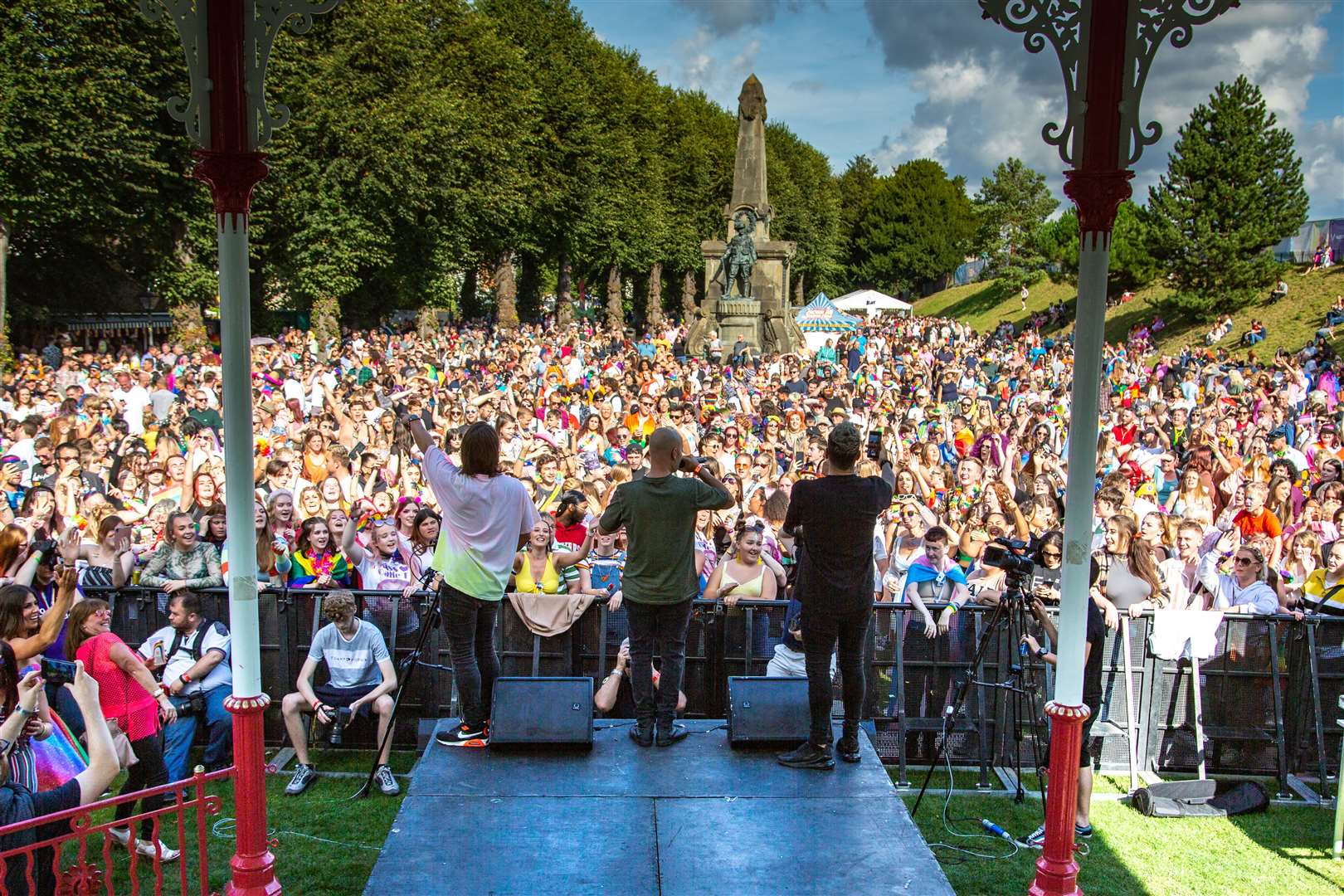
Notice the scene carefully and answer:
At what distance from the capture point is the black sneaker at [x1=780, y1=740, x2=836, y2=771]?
589cm

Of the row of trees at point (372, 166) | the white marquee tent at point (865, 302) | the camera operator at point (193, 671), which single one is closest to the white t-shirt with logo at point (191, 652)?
the camera operator at point (193, 671)

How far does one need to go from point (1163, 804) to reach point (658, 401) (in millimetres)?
11425

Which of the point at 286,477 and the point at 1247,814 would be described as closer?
the point at 1247,814

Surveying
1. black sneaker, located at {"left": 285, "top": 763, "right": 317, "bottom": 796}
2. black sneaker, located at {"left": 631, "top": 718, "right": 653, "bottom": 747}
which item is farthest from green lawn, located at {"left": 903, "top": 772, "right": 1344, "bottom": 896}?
black sneaker, located at {"left": 285, "top": 763, "right": 317, "bottom": 796}

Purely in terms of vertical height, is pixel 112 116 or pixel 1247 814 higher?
pixel 112 116

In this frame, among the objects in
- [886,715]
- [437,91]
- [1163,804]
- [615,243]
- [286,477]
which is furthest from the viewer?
[615,243]

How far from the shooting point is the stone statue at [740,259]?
36031 millimetres

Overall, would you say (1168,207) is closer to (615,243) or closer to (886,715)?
(615,243)

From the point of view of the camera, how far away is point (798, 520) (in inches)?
233

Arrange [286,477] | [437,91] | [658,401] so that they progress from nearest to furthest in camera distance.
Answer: [286,477], [658,401], [437,91]

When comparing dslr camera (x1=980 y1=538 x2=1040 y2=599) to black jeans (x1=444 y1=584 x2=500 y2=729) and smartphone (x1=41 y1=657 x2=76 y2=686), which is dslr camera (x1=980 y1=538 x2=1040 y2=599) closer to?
black jeans (x1=444 y1=584 x2=500 y2=729)

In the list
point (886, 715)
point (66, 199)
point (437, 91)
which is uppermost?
point (437, 91)

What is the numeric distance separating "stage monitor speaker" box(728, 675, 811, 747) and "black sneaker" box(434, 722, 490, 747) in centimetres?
132

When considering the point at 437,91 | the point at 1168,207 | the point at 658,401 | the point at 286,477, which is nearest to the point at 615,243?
the point at 437,91
